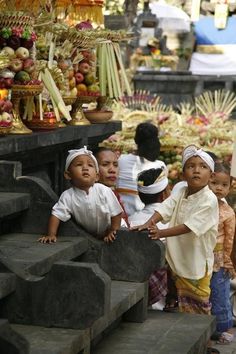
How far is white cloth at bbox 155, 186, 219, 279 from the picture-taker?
7336 mm

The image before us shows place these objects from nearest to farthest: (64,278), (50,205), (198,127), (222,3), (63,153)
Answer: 1. (64,278)
2. (50,205)
3. (63,153)
4. (198,127)
5. (222,3)

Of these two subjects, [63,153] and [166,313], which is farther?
[63,153]

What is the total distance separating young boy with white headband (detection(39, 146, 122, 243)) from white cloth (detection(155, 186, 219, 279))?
0.55 metres

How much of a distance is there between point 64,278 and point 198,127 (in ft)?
27.0

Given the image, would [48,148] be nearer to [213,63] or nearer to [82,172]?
[82,172]

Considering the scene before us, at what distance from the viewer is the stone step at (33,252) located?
6.11m

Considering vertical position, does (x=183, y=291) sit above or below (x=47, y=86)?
below

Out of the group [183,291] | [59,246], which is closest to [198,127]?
[183,291]

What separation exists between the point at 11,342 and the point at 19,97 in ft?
9.15

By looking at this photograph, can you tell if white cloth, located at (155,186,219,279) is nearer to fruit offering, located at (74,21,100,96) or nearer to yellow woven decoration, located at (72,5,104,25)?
fruit offering, located at (74,21,100,96)

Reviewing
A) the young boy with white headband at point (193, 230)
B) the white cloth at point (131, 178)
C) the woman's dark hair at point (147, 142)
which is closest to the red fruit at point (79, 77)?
the woman's dark hair at point (147, 142)

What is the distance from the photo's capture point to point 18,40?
7.79 m

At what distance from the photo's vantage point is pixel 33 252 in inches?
255

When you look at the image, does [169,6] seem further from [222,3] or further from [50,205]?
[50,205]
